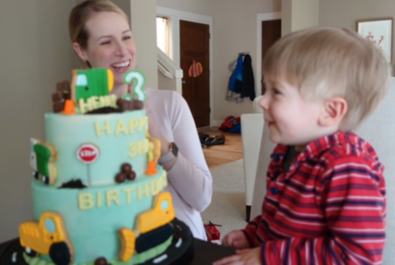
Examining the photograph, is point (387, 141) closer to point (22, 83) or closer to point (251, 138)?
point (251, 138)

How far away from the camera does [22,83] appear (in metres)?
2.33

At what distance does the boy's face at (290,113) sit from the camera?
78 cm

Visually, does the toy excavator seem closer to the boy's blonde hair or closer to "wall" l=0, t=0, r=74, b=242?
the boy's blonde hair

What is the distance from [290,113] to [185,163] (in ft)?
1.62

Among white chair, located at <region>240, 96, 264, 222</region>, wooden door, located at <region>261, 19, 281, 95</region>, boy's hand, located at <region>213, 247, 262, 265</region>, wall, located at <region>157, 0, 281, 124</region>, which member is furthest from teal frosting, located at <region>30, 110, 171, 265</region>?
wooden door, located at <region>261, 19, 281, 95</region>

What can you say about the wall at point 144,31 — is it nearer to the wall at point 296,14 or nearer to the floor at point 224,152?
the floor at point 224,152

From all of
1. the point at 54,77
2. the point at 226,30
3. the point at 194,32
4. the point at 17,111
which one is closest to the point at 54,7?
the point at 54,77

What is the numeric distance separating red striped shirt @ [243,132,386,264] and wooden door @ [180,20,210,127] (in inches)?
248

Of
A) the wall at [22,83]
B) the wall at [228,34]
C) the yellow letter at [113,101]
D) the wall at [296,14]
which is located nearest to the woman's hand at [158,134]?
the yellow letter at [113,101]

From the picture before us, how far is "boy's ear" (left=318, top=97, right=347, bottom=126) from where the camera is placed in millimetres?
769

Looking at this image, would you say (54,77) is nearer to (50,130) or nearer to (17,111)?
(17,111)

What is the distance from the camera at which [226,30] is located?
764 centimetres

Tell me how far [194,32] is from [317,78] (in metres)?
6.70

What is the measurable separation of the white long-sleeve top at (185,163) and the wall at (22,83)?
1244 mm
